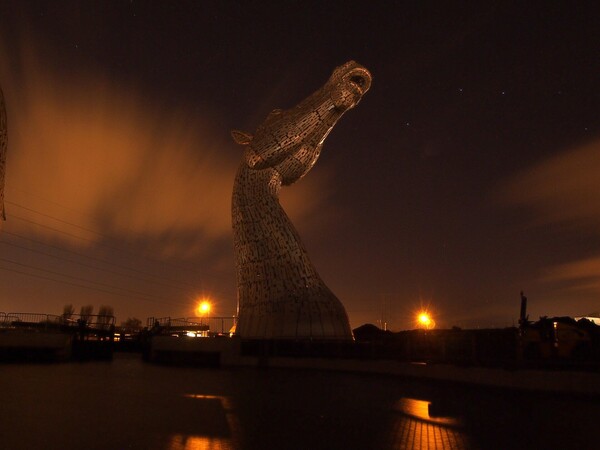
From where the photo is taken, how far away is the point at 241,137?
81.1ft

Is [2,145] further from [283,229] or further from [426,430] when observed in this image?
[426,430]

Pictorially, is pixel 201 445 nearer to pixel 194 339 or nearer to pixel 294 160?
pixel 194 339

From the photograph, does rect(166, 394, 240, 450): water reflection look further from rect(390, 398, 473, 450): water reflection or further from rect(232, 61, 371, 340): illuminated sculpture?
rect(232, 61, 371, 340): illuminated sculpture

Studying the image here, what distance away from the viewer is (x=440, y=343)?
1433 centimetres

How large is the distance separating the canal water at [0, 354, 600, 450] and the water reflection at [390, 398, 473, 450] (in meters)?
0.01

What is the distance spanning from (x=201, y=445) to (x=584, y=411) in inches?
260

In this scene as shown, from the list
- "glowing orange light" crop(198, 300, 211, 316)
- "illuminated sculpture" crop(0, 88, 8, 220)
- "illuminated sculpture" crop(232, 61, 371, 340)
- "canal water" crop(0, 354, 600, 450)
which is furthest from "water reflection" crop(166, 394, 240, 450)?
"glowing orange light" crop(198, 300, 211, 316)

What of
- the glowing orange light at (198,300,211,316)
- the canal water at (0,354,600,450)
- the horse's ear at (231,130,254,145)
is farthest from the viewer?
the glowing orange light at (198,300,211,316)

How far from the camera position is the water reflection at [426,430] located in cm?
596

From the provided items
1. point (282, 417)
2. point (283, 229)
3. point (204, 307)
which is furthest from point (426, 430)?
point (204, 307)

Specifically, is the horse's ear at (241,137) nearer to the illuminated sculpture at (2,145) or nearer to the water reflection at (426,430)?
the illuminated sculpture at (2,145)

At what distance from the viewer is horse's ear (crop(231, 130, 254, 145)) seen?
24528 millimetres

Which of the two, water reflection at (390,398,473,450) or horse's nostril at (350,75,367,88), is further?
horse's nostril at (350,75,367,88)

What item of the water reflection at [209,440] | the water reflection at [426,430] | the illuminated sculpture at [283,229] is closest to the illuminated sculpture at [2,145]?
the illuminated sculpture at [283,229]
